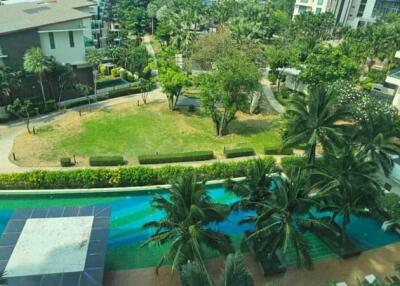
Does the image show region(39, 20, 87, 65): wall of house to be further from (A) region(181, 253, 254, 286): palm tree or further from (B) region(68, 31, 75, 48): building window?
(A) region(181, 253, 254, 286): palm tree

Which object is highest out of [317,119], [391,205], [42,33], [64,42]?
[42,33]

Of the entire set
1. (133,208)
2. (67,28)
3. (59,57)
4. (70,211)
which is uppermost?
(67,28)

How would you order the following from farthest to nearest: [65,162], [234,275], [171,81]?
[171,81] → [65,162] → [234,275]

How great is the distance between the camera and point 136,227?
2719cm

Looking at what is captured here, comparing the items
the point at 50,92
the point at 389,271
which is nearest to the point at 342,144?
the point at 389,271

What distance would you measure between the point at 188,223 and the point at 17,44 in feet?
126

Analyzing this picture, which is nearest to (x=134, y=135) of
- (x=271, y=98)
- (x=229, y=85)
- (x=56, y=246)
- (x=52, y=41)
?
(x=229, y=85)

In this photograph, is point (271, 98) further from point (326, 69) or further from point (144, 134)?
point (144, 134)

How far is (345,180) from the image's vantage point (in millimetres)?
22469

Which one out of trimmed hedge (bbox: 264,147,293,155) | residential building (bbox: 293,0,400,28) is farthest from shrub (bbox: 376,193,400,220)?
residential building (bbox: 293,0,400,28)

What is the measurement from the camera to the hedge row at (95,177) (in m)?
29.6

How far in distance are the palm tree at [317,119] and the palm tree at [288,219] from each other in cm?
727

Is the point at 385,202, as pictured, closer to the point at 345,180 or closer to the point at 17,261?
the point at 345,180

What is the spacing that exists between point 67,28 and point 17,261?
123ft
